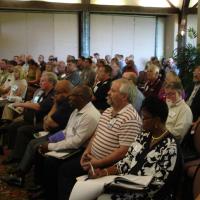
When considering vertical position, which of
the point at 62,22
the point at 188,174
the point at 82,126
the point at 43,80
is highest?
the point at 62,22

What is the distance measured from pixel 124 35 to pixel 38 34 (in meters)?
3.23

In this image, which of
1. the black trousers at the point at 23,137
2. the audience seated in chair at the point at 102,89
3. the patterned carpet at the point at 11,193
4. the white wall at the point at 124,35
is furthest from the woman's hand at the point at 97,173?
the white wall at the point at 124,35

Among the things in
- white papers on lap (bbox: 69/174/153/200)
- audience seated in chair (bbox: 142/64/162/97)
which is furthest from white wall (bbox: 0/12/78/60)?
white papers on lap (bbox: 69/174/153/200)

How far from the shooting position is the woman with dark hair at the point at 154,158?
8.25 feet

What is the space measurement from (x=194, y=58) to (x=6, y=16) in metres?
8.66

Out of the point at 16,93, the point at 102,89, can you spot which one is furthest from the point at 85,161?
the point at 16,93

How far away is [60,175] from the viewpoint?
3.47 meters

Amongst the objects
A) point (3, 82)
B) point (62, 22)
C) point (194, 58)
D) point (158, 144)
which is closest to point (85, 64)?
point (3, 82)

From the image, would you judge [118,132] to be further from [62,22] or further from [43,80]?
[62,22]

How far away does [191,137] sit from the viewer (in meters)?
3.78

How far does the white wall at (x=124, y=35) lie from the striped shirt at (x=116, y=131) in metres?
11.2

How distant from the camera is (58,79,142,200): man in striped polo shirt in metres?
3.13

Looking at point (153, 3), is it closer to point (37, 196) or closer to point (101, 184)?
point (37, 196)

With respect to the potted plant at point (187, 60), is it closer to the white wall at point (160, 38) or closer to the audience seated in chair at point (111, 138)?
the audience seated in chair at point (111, 138)
